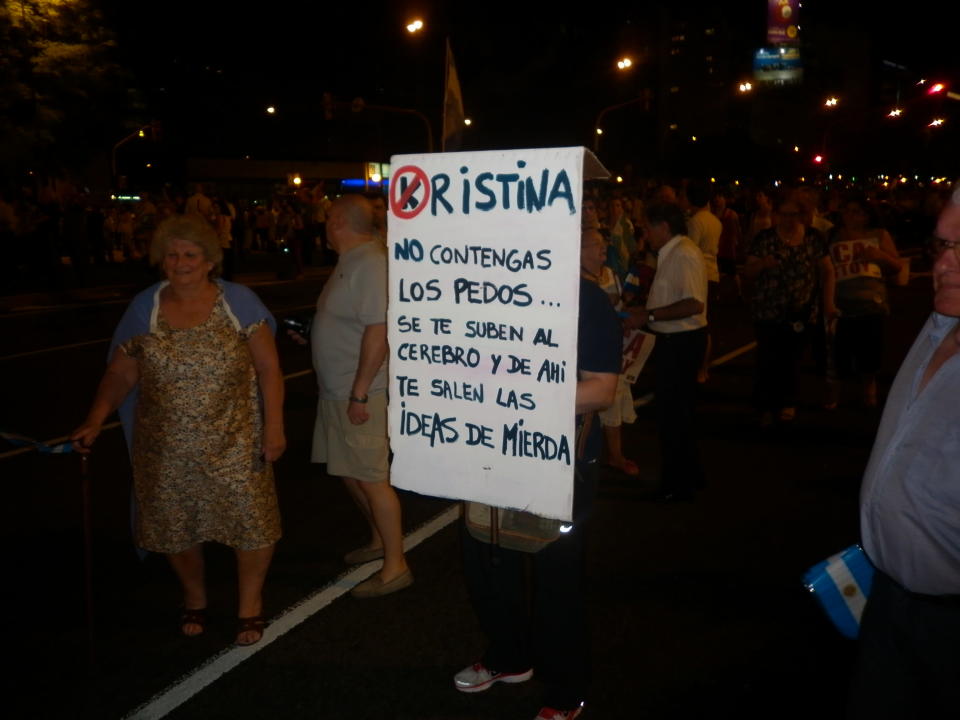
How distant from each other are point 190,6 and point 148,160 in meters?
13.3

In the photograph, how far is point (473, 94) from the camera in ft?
195

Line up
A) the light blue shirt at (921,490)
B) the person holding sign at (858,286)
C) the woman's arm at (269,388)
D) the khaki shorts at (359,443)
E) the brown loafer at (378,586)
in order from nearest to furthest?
the light blue shirt at (921,490) < the woman's arm at (269,388) < the khaki shorts at (359,443) < the brown loafer at (378,586) < the person holding sign at (858,286)

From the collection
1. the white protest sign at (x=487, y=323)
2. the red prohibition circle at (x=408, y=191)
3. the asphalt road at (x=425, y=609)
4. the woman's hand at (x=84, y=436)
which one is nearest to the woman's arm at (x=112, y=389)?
the woman's hand at (x=84, y=436)

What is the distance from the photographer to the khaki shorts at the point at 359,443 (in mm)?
4469

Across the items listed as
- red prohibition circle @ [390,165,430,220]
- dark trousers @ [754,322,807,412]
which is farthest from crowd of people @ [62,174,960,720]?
dark trousers @ [754,322,807,412]

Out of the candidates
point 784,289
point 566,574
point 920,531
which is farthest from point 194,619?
point 784,289

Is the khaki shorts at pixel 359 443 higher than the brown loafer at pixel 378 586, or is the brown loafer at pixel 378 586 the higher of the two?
the khaki shorts at pixel 359 443

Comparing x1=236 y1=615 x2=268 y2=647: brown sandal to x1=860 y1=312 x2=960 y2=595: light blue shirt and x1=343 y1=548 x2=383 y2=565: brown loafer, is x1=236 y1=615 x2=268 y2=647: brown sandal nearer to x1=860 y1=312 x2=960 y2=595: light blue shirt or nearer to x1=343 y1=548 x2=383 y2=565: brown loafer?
x1=343 y1=548 x2=383 y2=565: brown loafer

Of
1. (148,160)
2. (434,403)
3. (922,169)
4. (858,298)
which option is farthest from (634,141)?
(434,403)

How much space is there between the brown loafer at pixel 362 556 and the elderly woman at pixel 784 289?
376 centimetres

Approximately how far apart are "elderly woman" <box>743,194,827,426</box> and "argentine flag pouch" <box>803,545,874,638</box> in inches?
186

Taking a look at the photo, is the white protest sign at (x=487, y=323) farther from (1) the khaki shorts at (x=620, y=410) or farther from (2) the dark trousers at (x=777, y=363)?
(2) the dark trousers at (x=777, y=363)

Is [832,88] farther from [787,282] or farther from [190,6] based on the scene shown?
[787,282]

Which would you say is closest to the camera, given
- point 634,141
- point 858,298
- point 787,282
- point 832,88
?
point 787,282
